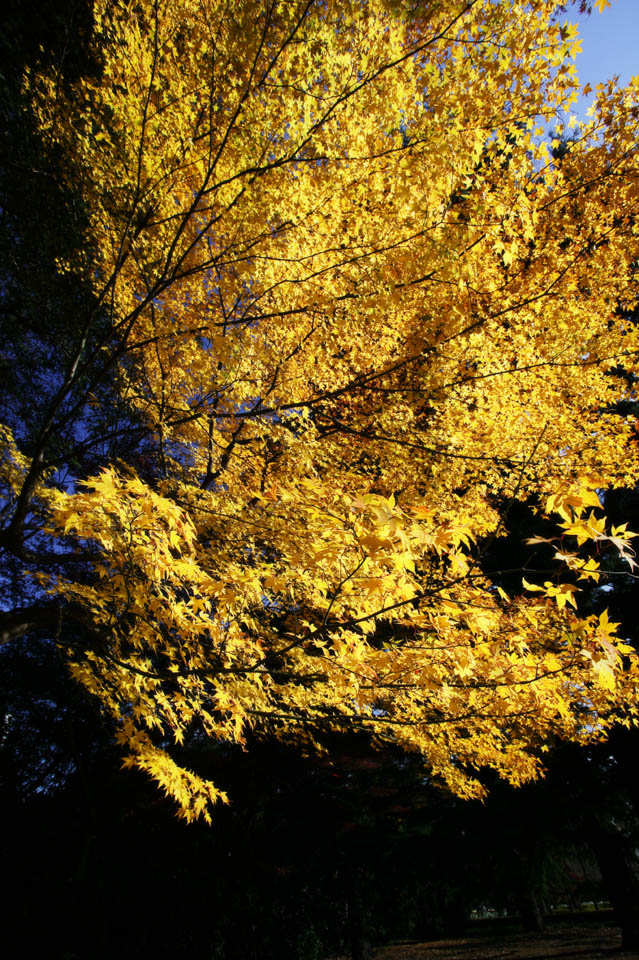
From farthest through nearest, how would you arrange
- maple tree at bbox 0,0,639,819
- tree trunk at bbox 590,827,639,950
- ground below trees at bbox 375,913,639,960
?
ground below trees at bbox 375,913,639,960 < tree trunk at bbox 590,827,639,950 < maple tree at bbox 0,0,639,819

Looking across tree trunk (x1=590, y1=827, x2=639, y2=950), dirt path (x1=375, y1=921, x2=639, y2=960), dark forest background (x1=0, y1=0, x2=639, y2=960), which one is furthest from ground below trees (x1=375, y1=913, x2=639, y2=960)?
dark forest background (x1=0, y1=0, x2=639, y2=960)

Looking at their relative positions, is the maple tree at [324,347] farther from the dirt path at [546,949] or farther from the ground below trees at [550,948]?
the ground below trees at [550,948]

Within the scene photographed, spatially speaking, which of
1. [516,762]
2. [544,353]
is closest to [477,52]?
[544,353]

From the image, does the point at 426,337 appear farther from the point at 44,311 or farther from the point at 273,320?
the point at 44,311

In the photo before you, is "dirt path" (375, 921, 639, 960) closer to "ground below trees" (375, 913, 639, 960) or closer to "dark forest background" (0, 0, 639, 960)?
"ground below trees" (375, 913, 639, 960)

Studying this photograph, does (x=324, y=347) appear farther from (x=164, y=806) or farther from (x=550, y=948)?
(x=550, y=948)

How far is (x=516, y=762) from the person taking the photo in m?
6.59

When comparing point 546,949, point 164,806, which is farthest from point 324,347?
point 546,949

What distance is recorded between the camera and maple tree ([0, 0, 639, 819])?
8.30ft

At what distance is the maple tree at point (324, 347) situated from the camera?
2531mm

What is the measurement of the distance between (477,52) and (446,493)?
13.9ft

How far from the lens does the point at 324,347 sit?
16.0 feet

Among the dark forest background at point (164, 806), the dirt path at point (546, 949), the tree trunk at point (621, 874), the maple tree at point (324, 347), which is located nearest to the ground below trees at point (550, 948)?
the dirt path at point (546, 949)

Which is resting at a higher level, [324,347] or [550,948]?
[324,347]
